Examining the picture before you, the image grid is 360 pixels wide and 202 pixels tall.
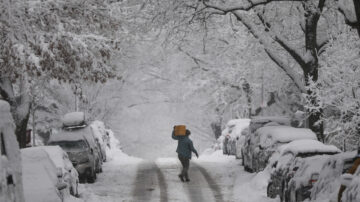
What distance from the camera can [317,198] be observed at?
10008 millimetres

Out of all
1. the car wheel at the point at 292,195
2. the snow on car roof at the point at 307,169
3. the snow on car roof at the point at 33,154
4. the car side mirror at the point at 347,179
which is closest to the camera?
the car side mirror at the point at 347,179

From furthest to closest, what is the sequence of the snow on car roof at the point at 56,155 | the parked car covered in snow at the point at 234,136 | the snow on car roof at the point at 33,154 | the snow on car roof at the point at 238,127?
the snow on car roof at the point at 238,127, the parked car covered in snow at the point at 234,136, the snow on car roof at the point at 56,155, the snow on car roof at the point at 33,154

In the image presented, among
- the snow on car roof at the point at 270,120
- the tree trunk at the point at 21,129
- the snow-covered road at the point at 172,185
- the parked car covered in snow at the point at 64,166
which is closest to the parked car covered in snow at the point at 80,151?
the snow-covered road at the point at 172,185

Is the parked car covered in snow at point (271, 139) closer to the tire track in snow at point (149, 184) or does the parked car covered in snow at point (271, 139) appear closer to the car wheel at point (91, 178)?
the tire track in snow at point (149, 184)

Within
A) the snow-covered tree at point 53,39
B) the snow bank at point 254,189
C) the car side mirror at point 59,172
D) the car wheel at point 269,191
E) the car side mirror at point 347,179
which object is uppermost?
the snow-covered tree at point 53,39

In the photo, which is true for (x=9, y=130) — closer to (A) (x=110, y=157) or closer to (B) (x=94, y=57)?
(B) (x=94, y=57)

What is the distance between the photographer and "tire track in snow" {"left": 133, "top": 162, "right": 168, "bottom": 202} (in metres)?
16.3

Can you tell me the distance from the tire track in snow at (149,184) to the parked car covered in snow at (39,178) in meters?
4.13

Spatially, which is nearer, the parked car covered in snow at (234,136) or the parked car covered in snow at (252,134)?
the parked car covered in snow at (252,134)

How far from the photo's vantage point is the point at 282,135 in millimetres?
18000

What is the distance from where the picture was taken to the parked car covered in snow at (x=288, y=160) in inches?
518

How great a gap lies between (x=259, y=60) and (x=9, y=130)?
20.8 metres

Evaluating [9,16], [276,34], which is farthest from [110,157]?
[9,16]

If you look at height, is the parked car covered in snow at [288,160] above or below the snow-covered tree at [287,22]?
below
